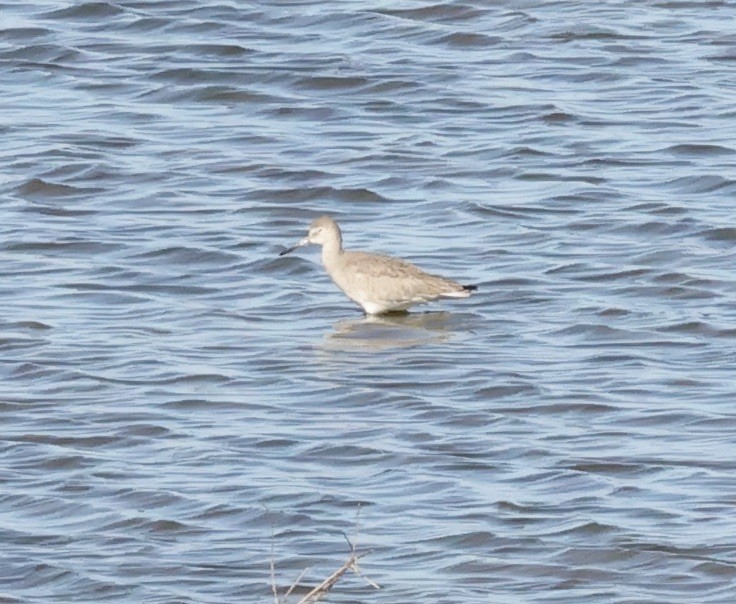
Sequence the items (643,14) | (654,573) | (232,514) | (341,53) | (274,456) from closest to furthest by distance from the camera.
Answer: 1. (654,573)
2. (232,514)
3. (274,456)
4. (341,53)
5. (643,14)

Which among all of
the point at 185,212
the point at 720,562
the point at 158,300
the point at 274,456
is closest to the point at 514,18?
the point at 185,212

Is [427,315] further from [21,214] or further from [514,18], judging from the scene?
[514,18]

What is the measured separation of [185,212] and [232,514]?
5.22 metres

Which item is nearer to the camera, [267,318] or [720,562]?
[720,562]

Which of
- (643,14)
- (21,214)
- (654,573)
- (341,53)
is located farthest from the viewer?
(643,14)

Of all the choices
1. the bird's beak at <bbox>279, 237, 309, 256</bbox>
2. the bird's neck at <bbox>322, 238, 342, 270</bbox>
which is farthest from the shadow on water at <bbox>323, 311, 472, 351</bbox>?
the bird's beak at <bbox>279, 237, 309, 256</bbox>

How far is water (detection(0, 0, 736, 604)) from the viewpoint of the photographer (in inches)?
313

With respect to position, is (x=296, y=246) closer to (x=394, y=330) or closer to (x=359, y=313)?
(x=359, y=313)

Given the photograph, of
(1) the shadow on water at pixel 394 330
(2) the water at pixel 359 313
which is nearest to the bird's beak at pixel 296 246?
(2) the water at pixel 359 313

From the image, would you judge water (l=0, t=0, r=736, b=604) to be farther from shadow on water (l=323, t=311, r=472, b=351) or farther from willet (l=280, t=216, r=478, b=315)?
willet (l=280, t=216, r=478, b=315)

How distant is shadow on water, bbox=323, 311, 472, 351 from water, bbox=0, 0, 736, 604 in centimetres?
3

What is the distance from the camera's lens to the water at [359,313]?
794 cm

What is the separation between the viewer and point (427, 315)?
12.0 m

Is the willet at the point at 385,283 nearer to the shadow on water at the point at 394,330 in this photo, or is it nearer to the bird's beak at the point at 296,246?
the shadow on water at the point at 394,330
